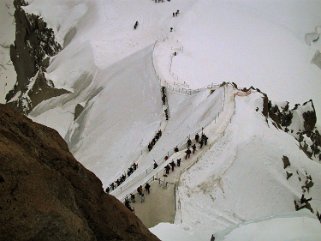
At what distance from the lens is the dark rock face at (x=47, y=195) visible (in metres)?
9.44

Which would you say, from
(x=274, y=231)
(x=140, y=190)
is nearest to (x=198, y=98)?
(x=140, y=190)

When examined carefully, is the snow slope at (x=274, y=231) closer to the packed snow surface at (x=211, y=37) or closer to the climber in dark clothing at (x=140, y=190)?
the climber in dark clothing at (x=140, y=190)

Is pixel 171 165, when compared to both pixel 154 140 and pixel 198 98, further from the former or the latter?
pixel 198 98

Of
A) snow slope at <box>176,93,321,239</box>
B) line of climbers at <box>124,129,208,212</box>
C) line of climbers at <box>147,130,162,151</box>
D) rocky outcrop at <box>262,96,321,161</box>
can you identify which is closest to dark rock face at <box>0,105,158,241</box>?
line of climbers at <box>124,129,208,212</box>

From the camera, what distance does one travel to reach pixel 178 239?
2139 cm

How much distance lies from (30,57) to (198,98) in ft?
151

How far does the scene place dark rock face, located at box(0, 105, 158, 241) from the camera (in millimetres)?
9438

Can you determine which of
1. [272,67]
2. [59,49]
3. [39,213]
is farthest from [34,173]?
[59,49]

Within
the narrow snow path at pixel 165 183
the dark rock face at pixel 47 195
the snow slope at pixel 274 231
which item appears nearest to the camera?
the dark rock face at pixel 47 195

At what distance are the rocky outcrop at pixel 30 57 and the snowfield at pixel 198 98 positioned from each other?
1.27 m

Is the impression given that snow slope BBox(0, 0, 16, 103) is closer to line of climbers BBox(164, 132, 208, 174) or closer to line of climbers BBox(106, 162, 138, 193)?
line of climbers BBox(106, 162, 138, 193)

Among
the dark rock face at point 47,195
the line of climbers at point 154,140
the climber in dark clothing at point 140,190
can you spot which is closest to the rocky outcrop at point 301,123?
the line of climbers at point 154,140

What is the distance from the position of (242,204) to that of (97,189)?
15834 mm

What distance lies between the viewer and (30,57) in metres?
78.4
